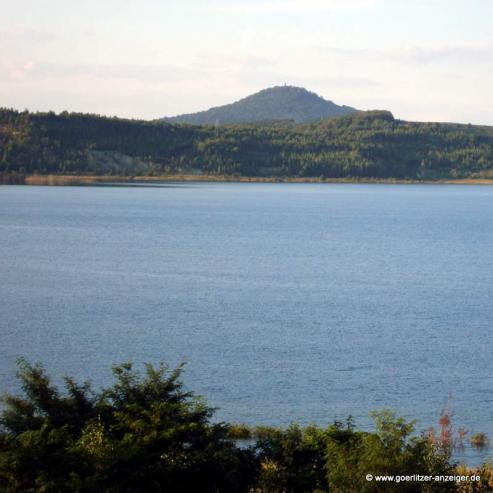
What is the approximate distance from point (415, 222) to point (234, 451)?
100503mm

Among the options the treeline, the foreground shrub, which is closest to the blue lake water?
the treeline

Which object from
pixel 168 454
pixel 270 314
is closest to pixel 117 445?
pixel 168 454

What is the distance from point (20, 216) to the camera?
11088 centimetres

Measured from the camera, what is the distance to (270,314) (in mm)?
44312

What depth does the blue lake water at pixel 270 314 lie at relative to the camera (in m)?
30.4

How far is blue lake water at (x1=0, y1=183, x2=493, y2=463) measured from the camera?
1196 inches

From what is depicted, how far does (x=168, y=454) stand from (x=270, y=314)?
89.2 feet

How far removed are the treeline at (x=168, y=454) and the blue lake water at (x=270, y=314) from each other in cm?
783

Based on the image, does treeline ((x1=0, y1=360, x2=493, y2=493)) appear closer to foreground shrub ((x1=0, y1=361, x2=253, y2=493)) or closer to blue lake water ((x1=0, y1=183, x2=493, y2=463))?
foreground shrub ((x1=0, y1=361, x2=253, y2=493))

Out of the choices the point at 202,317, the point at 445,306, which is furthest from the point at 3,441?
the point at 445,306

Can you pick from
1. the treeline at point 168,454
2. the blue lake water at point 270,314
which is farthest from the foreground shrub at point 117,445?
the blue lake water at point 270,314

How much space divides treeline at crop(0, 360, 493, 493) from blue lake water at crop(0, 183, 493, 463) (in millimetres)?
7829

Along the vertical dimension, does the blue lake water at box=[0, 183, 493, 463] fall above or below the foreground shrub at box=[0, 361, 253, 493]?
below

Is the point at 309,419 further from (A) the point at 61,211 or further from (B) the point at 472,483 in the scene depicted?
(A) the point at 61,211
